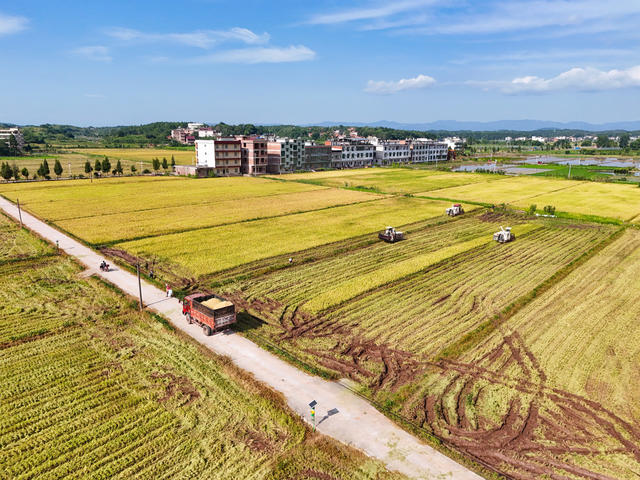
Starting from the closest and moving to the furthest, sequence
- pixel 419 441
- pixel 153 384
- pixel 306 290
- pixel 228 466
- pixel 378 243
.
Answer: pixel 228 466 < pixel 419 441 < pixel 153 384 < pixel 306 290 < pixel 378 243

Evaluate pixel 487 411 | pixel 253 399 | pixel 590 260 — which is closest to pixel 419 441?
pixel 487 411

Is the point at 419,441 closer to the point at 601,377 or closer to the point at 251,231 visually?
the point at 601,377

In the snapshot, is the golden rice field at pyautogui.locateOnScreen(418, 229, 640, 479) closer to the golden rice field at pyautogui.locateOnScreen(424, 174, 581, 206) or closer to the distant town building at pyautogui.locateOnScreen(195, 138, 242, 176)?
the golden rice field at pyautogui.locateOnScreen(424, 174, 581, 206)

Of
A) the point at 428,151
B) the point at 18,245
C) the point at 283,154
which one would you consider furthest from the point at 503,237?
the point at 428,151

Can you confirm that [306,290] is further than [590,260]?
No

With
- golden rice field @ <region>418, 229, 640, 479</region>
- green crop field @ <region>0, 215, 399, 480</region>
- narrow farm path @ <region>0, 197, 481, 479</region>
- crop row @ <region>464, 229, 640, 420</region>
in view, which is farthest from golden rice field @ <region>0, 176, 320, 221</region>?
golden rice field @ <region>418, 229, 640, 479</region>

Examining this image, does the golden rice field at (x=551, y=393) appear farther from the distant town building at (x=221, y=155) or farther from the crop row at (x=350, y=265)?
the distant town building at (x=221, y=155)
